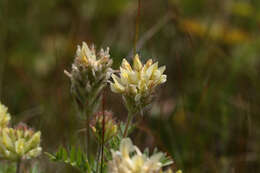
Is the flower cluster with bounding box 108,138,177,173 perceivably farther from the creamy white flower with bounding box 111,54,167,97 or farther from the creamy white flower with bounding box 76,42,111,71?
the creamy white flower with bounding box 76,42,111,71

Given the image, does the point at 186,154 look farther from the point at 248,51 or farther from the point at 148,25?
the point at 148,25

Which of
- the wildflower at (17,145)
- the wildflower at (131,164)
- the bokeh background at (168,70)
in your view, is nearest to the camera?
the wildflower at (131,164)

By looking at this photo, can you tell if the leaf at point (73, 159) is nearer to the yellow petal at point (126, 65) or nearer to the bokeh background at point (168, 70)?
the yellow petal at point (126, 65)

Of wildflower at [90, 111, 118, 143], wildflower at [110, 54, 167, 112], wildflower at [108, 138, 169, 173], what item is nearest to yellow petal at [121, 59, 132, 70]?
wildflower at [110, 54, 167, 112]

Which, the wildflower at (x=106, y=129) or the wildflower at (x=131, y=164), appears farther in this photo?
the wildflower at (x=106, y=129)

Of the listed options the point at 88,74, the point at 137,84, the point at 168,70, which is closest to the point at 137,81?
the point at 137,84

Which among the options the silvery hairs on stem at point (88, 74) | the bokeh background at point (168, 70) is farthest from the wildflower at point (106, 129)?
the bokeh background at point (168, 70)

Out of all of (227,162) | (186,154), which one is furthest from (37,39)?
(227,162)
